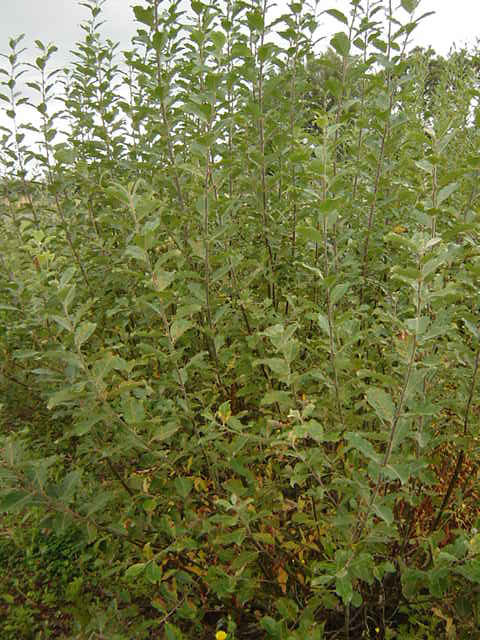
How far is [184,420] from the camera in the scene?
2.35 metres

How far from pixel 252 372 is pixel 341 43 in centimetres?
158

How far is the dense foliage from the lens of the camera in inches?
64.5

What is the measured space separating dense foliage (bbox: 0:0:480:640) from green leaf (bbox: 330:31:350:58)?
0.01 metres

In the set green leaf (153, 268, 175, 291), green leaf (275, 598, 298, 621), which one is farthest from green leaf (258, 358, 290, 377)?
green leaf (275, 598, 298, 621)

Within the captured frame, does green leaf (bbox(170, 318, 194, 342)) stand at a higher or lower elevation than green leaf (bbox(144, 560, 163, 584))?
higher

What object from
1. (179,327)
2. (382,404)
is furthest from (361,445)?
(179,327)

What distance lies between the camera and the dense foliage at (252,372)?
1639mm

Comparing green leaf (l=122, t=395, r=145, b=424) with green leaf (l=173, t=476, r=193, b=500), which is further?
green leaf (l=173, t=476, r=193, b=500)

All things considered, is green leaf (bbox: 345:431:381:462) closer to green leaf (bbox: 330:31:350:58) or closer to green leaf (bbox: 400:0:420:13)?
green leaf (bbox: 330:31:350:58)

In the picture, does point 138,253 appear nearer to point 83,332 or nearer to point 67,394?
point 83,332

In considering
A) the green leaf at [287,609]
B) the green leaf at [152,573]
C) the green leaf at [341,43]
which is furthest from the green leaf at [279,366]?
the green leaf at [341,43]

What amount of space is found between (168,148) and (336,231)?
3.15 ft

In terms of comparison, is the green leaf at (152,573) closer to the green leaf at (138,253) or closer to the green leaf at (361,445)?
the green leaf at (361,445)

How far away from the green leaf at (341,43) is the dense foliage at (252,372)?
1cm
